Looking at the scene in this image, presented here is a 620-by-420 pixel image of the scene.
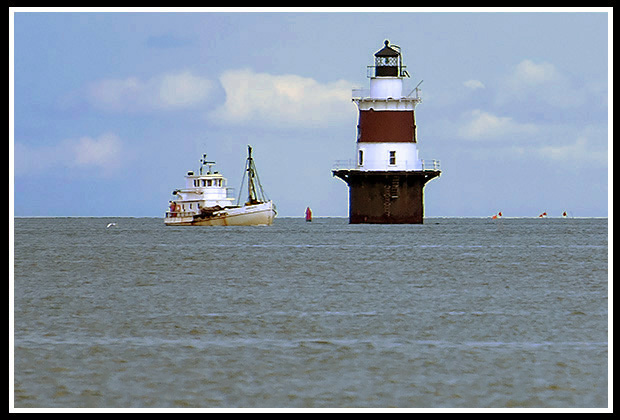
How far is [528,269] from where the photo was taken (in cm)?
2984

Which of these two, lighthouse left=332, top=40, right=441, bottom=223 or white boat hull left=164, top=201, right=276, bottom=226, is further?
white boat hull left=164, top=201, right=276, bottom=226

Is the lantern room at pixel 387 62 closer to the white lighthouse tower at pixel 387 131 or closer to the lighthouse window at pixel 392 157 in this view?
the white lighthouse tower at pixel 387 131

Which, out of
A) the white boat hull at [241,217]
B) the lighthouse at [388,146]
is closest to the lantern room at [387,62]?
the lighthouse at [388,146]

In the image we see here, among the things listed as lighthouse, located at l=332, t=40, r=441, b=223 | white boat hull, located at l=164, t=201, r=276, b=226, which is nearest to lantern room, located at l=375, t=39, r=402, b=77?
lighthouse, located at l=332, t=40, r=441, b=223

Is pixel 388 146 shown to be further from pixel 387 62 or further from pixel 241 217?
pixel 241 217

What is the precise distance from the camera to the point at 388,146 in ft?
207

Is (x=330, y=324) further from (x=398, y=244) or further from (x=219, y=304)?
(x=398, y=244)

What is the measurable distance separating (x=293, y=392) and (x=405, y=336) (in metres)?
4.21

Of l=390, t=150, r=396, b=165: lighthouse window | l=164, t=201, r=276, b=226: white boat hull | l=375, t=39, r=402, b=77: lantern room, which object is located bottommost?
l=164, t=201, r=276, b=226: white boat hull

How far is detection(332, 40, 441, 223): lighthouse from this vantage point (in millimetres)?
62969

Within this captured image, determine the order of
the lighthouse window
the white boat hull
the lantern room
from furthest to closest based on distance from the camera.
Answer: the white boat hull < the lantern room < the lighthouse window

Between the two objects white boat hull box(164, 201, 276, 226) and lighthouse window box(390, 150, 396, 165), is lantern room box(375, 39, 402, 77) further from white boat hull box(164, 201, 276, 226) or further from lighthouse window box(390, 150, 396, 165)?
white boat hull box(164, 201, 276, 226)

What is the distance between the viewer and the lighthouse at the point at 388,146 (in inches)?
2479

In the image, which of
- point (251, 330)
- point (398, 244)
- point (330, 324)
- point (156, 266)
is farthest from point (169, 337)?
point (398, 244)
